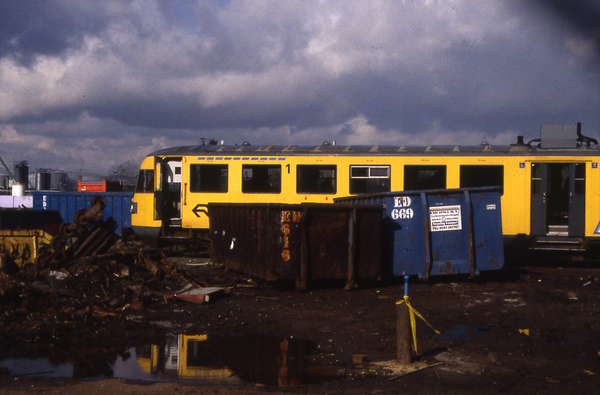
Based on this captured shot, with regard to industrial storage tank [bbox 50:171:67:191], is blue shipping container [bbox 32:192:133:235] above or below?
below

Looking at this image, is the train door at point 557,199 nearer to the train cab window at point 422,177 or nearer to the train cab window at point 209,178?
the train cab window at point 422,177

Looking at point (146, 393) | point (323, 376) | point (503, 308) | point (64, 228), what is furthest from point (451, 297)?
point (64, 228)

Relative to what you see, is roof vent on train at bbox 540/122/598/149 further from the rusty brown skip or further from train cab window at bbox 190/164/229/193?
train cab window at bbox 190/164/229/193

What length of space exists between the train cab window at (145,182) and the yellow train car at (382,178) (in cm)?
3

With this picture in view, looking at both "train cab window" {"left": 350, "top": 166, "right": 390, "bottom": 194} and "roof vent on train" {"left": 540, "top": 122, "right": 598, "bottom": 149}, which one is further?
"train cab window" {"left": 350, "top": 166, "right": 390, "bottom": 194}

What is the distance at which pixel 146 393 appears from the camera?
498cm

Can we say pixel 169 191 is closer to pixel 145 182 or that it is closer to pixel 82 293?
pixel 145 182

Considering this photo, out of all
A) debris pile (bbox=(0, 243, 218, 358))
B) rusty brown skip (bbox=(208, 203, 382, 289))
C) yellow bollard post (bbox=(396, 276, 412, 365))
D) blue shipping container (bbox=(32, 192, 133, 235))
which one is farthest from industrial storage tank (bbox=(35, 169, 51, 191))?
yellow bollard post (bbox=(396, 276, 412, 365))

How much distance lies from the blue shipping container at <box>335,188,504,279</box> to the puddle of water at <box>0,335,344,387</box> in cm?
473

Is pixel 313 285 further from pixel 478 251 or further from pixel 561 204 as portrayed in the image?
pixel 561 204

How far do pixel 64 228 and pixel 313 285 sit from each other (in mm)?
5467

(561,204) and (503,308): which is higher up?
(561,204)

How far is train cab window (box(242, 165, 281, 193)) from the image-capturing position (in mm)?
15312

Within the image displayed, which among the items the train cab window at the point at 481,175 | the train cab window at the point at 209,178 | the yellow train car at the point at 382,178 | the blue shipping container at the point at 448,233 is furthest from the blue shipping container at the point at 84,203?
the blue shipping container at the point at 448,233
